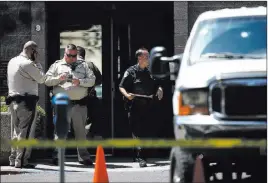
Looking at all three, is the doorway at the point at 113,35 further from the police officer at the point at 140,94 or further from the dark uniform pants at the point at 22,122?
the dark uniform pants at the point at 22,122

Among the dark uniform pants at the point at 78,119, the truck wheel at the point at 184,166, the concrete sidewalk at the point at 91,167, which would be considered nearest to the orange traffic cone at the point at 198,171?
the truck wheel at the point at 184,166

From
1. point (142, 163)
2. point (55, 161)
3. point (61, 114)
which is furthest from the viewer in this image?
point (55, 161)

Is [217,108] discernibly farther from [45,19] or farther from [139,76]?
[45,19]

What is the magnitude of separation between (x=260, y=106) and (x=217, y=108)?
0.43 metres

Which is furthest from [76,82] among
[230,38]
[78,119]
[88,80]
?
[230,38]

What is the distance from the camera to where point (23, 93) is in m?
11.4

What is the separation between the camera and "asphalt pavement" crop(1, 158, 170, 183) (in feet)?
34.0

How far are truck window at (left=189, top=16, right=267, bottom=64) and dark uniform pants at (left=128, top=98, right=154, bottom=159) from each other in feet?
10.2

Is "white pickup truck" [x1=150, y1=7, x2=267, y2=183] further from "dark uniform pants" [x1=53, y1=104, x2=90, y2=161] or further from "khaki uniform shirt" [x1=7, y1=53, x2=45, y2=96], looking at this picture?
"dark uniform pants" [x1=53, y1=104, x2=90, y2=161]

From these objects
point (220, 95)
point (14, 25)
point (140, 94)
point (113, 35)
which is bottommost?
point (140, 94)

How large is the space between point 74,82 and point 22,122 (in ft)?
3.20

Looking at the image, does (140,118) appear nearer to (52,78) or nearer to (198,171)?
(52,78)

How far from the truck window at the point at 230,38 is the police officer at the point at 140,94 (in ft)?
9.84

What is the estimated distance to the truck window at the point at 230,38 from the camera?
8.53m
